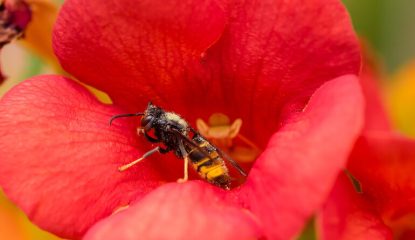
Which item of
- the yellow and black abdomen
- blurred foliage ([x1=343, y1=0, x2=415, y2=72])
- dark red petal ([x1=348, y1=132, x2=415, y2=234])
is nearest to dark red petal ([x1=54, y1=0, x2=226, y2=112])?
the yellow and black abdomen

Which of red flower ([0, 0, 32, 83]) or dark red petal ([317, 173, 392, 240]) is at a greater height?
red flower ([0, 0, 32, 83])

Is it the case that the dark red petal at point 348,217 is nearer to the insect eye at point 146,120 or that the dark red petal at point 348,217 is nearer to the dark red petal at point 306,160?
the dark red petal at point 306,160

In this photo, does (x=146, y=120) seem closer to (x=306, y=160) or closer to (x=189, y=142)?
(x=189, y=142)

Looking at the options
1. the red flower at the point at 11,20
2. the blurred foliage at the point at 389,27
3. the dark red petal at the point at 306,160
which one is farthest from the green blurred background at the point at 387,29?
the dark red petal at the point at 306,160

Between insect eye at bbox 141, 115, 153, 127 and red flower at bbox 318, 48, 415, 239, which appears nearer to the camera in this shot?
red flower at bbox 318, 48, 415, 239

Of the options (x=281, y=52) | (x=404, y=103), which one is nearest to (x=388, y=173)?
(x=281, y=52)

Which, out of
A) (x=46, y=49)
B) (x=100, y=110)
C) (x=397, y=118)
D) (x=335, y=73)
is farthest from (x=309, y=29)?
(x=397, y=118)

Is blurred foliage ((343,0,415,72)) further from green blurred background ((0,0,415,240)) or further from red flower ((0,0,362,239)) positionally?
red flower ((0,0,362,239))
